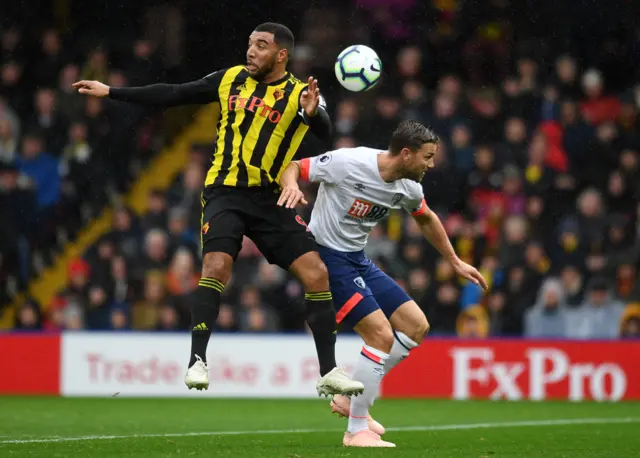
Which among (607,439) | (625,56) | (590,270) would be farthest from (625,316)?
(607,439)

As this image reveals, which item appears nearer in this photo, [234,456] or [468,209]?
[234,456]

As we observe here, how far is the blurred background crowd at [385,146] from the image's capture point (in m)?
14.9

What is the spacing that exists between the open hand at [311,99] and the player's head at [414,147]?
0.62 meters

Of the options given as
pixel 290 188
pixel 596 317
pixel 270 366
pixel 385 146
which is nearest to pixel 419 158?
pixel 290 188

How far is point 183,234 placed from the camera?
15500 mm

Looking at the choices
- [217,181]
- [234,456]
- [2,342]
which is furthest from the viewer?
[2,342]

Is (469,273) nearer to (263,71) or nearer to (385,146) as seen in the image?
(263,71)

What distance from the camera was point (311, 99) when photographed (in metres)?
7.92

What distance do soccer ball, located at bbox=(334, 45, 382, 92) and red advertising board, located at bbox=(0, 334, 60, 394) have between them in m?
6.66

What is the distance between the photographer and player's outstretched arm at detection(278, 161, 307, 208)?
25.1ft

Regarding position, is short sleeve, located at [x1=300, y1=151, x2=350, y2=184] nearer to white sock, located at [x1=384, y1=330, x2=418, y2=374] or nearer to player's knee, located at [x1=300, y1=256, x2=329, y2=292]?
player's knee, located at [x1=300, y1=256, x2=329, y2=292]

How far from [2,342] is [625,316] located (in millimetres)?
7195

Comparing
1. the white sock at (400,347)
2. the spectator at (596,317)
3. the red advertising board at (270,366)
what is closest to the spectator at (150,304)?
the red advertising board at (270,366)

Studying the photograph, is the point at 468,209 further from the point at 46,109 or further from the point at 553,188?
the point at 46,109
